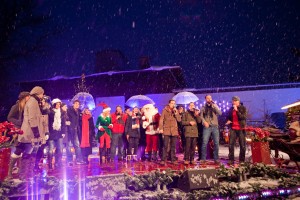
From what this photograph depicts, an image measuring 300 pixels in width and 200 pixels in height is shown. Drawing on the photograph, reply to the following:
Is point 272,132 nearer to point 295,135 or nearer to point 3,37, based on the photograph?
point 295,135

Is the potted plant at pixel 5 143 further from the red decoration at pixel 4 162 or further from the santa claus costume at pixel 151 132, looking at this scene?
the santa claus costume at pixel 151 132

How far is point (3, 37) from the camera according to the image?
19.5 m

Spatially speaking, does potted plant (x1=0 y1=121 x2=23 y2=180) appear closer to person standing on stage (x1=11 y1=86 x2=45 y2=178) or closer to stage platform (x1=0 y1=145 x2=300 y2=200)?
person standing on stage (x1=11 y1=86 x2=45 y2=178)

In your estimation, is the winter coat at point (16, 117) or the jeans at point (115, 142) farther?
the jeans at point (115, 142)

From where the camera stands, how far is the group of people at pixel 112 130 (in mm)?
6301

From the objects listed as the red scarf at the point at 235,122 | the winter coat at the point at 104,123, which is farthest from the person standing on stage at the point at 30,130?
the red scarf at the point at 235,122

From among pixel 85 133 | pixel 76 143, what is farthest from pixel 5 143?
pixel 85 133

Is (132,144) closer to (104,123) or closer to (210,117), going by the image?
(104,123)

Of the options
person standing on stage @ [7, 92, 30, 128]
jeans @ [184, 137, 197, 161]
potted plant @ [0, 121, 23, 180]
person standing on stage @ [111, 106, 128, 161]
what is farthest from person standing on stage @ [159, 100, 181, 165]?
potted plant @ [0, 121, 23, 180]

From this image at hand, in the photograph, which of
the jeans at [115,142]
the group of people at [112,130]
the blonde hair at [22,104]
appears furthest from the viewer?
the jeans at [115,142]

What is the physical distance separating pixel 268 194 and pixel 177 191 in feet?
6.27

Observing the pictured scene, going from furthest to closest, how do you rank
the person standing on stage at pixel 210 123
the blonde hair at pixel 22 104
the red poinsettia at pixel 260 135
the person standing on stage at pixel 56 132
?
the person standing on stage at pixel 210 123
the person standing on stage at pixel 56 132
the red poinsettia at pixel 260 135
the blonde hair at pixel 22 104

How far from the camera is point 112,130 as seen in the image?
9695 mm

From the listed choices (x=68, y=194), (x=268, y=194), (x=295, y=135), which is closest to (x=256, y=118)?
(x=295, y=135)
